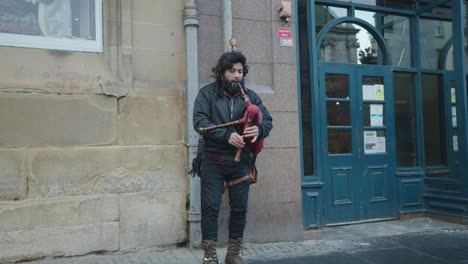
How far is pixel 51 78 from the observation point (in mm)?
4391

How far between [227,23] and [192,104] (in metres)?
0.99

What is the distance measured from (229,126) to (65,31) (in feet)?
6.90

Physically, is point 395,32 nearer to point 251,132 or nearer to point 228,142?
point 251,132

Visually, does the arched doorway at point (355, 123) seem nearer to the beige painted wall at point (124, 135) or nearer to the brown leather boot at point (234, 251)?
the beige painted wall at point (124, 135)

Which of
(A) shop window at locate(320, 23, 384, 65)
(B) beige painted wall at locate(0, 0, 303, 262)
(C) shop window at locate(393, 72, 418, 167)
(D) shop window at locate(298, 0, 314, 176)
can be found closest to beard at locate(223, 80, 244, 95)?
(B) beige painted wall at locate(0, 0, 303, 262)

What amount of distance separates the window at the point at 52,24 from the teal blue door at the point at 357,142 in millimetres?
3072

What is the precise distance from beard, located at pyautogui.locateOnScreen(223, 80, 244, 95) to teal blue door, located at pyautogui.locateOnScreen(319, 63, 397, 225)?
7.72ft

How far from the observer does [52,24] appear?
457cm

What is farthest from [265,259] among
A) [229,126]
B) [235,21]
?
[235,21]

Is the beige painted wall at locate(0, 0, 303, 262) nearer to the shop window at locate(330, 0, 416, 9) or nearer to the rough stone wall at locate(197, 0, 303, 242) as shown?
the rough stone wall at locate(197, 0, 303, 242)

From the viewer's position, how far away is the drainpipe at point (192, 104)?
15.5ft

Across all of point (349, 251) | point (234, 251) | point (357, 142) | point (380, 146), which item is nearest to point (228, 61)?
point (234, 251)

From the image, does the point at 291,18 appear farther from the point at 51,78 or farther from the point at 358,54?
the point at 51,78

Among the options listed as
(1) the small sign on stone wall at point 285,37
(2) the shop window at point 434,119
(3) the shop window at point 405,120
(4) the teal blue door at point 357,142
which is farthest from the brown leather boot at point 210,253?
(2) the shop window at point 434,119
